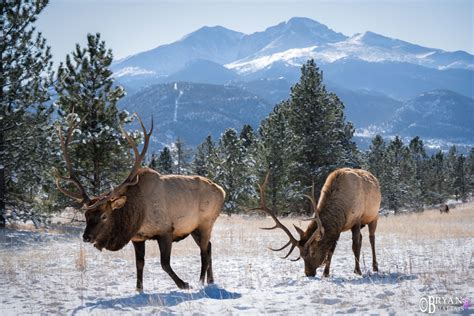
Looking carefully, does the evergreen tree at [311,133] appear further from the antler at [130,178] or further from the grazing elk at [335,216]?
the antler at [130,178]

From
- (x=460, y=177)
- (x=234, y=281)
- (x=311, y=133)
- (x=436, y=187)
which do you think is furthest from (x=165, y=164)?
(x=234, y=281)

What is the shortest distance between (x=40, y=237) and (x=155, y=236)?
9.25m

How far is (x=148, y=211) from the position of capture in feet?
26.1

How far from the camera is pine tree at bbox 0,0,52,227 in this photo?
16.3 metres

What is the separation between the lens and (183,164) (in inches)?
3169

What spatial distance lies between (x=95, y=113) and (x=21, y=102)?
12.6 ft

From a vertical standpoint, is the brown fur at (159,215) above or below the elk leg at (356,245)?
above

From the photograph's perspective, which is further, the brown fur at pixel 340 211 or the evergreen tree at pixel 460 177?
the evergreen tree at pixel 460 177

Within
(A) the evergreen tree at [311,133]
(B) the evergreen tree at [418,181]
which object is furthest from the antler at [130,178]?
(B) the evergreen tree at [418,181]

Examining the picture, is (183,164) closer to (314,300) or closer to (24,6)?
(24,6)

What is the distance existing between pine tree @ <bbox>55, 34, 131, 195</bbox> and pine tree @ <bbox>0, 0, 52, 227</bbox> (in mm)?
2014

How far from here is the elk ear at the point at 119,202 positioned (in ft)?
24.5

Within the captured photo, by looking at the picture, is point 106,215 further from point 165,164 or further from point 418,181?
point 418,181

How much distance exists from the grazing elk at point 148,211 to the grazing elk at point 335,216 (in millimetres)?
1151
